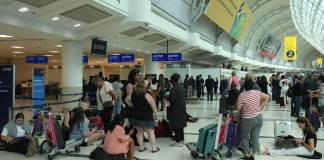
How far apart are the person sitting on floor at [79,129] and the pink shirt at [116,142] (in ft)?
7.11

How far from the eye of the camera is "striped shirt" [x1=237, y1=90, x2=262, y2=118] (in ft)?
21.8

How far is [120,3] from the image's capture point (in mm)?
12719

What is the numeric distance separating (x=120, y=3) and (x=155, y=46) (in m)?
10.6

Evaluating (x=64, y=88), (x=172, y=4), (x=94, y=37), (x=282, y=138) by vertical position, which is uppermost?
(x=172, y=4)

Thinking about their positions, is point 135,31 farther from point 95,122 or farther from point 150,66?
point 150,66

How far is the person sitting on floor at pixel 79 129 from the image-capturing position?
7844 millimetres

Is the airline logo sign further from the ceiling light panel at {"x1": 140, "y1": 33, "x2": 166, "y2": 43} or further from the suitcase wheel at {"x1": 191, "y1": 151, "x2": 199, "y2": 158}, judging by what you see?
the suitcase wheel at {"x1": 191, "y1": 151, "x2": 199, "y2": 158}

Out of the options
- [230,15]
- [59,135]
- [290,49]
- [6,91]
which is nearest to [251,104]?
[59,135]

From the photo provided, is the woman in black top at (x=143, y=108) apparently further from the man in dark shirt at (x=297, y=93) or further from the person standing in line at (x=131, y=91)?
the man in dark shirt at (x=297, y=93)

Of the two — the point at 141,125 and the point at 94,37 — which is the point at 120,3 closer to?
the point at 94,37

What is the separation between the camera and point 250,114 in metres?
6.65

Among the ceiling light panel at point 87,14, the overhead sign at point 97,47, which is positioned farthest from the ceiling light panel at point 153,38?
the ceiling light panel at point 87,14

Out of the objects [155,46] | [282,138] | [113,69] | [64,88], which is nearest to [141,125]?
[282,138]

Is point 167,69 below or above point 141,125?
above
